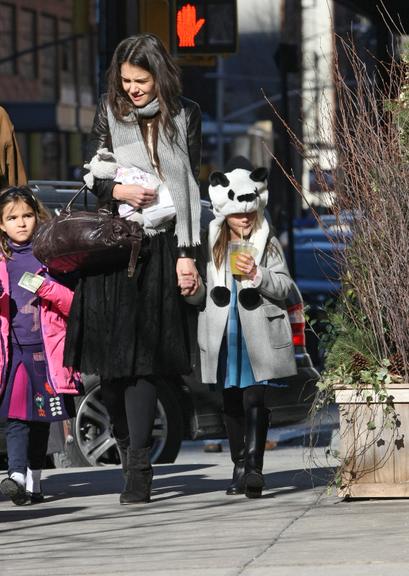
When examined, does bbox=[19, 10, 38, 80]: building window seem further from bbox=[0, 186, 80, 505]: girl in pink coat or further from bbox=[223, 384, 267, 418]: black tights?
bbox=[223, 384, 267, 418]: black tights

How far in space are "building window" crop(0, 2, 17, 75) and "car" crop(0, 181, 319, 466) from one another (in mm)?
38470

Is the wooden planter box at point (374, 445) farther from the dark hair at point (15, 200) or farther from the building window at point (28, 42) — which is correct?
the building window at point (28, 42)

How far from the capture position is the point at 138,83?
7324 mm

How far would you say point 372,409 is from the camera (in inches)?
277

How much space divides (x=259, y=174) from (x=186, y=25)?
603 cm

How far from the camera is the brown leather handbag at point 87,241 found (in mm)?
7180

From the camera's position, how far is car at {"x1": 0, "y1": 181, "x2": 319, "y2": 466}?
10.0 meters

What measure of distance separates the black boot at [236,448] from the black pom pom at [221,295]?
1.84 ft

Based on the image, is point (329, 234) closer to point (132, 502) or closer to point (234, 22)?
point (132, 502)

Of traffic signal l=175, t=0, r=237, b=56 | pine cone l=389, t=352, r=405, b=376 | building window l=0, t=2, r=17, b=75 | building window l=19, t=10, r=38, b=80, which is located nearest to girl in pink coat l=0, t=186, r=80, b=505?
pine cone l=389, t=352, r=405, b=376

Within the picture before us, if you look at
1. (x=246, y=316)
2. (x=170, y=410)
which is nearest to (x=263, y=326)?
(x=246, y=316)

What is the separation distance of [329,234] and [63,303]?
1.23m

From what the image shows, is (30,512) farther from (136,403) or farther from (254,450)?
(254,450)

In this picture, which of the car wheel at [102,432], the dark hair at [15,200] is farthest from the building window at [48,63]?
the dark hair at [15,200]
